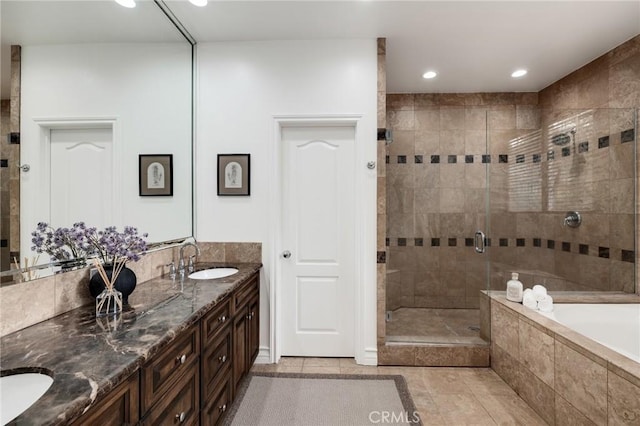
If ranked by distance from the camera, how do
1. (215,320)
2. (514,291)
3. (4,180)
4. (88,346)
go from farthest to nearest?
(514,291)
(215,320)
(4,180)
(88,346)

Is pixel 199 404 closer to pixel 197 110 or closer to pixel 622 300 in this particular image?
pixel 197 110

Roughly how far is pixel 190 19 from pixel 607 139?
366 centimetres

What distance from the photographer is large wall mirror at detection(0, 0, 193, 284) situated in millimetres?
1201

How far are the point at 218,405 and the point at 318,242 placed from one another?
143cm

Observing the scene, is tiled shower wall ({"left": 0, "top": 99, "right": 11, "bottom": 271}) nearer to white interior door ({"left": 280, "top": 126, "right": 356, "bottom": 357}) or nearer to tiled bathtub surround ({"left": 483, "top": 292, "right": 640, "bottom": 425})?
white interior door ({"left": 280, "top": 126, "right": 356, "bottom": 357})

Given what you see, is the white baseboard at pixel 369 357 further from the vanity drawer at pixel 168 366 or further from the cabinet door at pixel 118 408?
the cabinet door at pixel 118 408

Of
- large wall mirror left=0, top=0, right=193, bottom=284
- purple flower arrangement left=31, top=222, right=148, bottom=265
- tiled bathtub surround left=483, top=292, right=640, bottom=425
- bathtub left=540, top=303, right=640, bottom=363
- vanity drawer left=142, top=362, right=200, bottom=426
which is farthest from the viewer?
bathtub left=540, top=303, right=640, bottom=363

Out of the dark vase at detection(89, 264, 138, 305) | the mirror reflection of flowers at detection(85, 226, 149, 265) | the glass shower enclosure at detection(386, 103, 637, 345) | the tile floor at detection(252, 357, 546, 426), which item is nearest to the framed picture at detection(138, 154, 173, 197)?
the mirror reflection of flowers at detection(85, 226, 149, 265)

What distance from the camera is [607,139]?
262cm

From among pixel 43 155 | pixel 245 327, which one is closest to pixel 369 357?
pixel 245 327

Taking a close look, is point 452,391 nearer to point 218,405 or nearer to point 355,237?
point 355,237

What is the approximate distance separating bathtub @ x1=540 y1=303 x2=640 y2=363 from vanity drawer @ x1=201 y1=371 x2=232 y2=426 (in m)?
2.28

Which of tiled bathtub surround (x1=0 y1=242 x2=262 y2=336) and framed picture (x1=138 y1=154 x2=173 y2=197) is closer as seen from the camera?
tiled bathtub surround (x1=0 y1=242 x2=262 y2=336)

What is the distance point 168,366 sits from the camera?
46.3 inches
